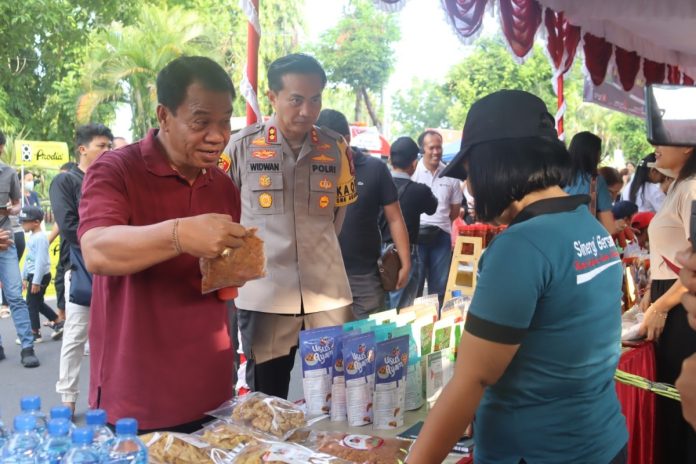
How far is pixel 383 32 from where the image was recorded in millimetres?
36375

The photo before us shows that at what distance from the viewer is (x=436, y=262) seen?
6.74 m

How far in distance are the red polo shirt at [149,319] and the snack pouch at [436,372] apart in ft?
2.47

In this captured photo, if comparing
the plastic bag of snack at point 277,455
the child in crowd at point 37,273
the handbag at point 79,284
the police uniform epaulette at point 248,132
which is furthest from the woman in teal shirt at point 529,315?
the child in crowd at point 37,273

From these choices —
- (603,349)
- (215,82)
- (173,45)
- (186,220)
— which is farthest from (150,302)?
(173,45)

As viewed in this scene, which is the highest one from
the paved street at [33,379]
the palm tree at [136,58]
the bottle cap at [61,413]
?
the palm tree at [136,58]

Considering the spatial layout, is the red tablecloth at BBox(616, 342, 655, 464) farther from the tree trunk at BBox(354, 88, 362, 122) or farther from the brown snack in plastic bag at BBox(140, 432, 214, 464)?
the tree trunk at BBox(354, 88, 362, 122)

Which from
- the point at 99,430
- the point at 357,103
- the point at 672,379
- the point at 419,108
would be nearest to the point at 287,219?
the point at 99,430

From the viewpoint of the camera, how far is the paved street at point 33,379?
485 centimetres

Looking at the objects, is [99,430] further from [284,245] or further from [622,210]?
[622,210]

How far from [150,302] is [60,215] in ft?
10.6

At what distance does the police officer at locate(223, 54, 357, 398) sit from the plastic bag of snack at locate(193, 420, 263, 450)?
1.00 metres

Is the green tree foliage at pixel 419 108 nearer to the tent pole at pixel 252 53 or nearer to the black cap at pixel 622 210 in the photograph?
the black cap at pixel 622 210

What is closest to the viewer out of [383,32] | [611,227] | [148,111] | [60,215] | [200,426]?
[200,426]

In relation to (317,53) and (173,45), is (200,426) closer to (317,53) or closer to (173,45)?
(173,45)
